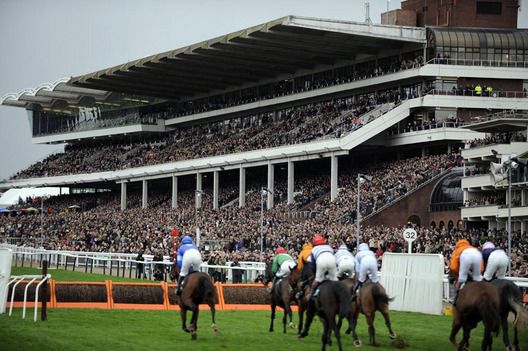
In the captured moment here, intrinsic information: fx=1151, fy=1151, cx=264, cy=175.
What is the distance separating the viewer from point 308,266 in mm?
20281

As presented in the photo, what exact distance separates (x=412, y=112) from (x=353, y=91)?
6.09 m

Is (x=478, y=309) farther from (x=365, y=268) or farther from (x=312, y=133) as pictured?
(x=312, y=133)

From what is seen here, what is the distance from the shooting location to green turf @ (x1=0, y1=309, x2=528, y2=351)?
61.7 feet

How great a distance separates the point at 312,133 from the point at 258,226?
10689 millimetres

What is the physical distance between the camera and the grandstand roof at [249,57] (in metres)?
59.5

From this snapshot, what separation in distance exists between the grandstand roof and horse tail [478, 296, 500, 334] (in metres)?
41.0

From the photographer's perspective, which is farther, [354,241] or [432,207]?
[432,207]

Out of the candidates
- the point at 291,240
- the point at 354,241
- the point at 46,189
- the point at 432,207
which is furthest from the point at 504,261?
the point at 46,189

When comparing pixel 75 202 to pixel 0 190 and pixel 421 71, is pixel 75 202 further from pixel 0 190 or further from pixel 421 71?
pixel 421 71

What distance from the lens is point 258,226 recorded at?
55.0 metres

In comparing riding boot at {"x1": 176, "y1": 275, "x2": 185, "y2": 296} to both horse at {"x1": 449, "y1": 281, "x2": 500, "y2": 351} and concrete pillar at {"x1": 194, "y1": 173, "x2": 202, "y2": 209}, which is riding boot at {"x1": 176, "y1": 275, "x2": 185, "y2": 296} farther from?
concrete pillar at {"x1": 194, "y1": 173, "x2": 202, "y2": 209}

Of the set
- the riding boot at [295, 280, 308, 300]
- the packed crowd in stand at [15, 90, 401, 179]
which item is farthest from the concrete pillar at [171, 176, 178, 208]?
the riding boot at [295, 280, 308, 300]

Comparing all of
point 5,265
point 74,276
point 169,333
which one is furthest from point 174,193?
point 169,333

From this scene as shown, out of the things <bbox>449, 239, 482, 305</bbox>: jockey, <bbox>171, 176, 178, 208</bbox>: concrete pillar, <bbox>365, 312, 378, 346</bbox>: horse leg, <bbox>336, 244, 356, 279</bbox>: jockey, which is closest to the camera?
<bbox>449, 239, 482, 305</bbox>: jockey
